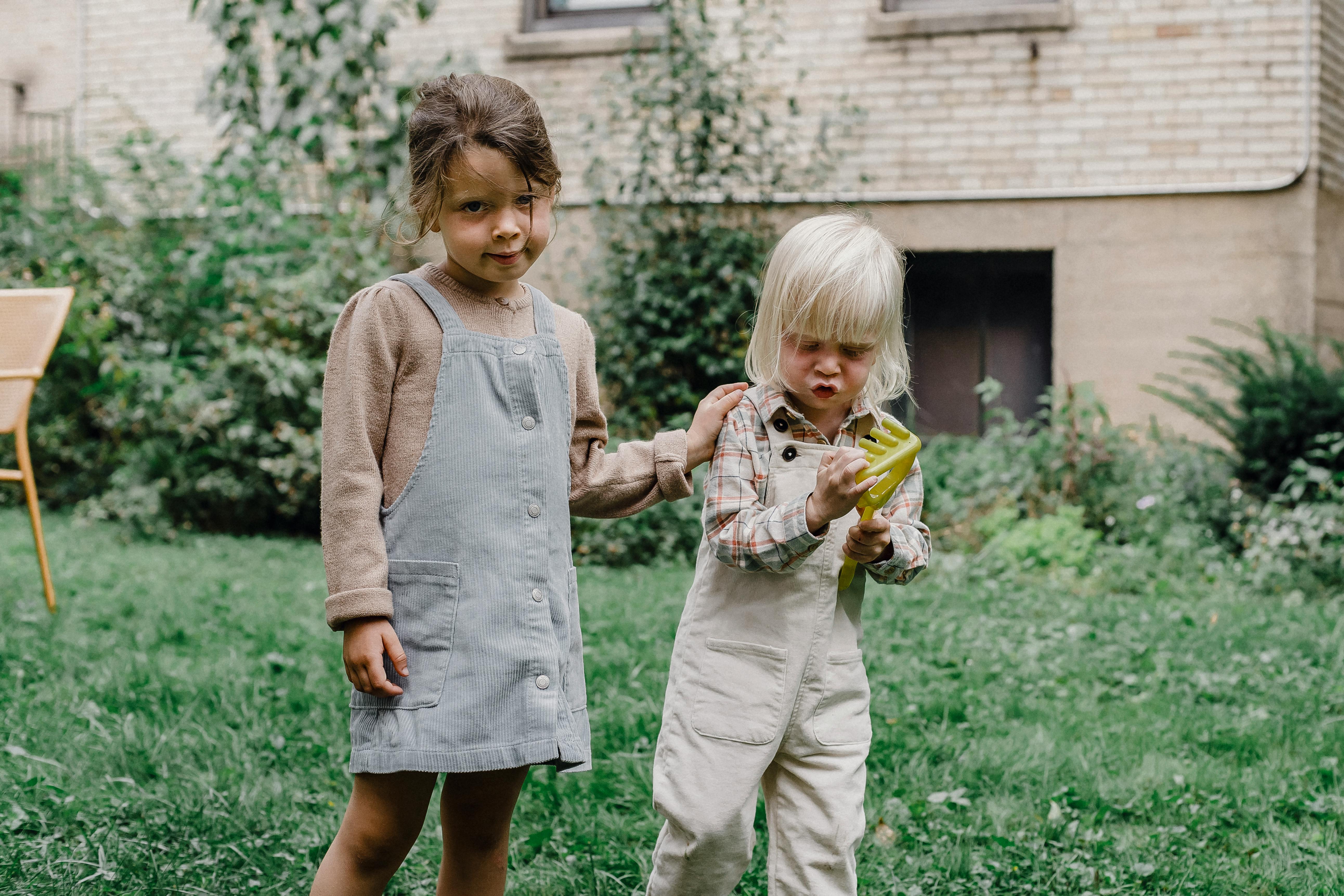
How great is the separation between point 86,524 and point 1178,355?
6.63 m

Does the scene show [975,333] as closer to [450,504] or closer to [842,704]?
[842,704]

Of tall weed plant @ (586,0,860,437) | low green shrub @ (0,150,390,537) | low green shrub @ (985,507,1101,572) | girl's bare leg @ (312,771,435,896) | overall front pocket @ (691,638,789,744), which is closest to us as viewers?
girl's bare leg @ (312,771,435,896)

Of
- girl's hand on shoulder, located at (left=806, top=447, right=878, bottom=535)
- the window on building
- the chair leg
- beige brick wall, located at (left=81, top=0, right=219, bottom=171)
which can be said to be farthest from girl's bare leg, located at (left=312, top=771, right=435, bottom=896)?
beige brick wall, located at (left=81, top=0, right=219, bottom=171)

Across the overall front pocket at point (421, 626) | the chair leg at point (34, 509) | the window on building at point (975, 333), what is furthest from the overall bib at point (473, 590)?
the window on building at point (975, 333)

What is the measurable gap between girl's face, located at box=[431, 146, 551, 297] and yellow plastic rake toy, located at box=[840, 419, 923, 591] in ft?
2.05

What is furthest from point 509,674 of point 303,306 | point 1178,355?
point 1178,355

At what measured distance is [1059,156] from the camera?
24.3 feet

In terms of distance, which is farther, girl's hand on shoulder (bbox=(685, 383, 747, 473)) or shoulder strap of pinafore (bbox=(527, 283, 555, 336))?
girl's hand on shoulder (bbox=(685, 383, 747, 473))

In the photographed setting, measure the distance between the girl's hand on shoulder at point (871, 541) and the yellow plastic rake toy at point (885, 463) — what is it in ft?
0.05

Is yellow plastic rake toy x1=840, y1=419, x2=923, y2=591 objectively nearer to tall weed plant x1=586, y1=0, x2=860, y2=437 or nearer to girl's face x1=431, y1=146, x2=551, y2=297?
girl's face x1=431, y1=146, x2=551, y2=297

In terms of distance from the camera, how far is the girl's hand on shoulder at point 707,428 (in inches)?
84.4

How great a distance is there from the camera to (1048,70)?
7391mm

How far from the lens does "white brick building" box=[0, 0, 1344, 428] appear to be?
7105 millimetres

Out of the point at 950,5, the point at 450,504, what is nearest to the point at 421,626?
the point at 450,504
